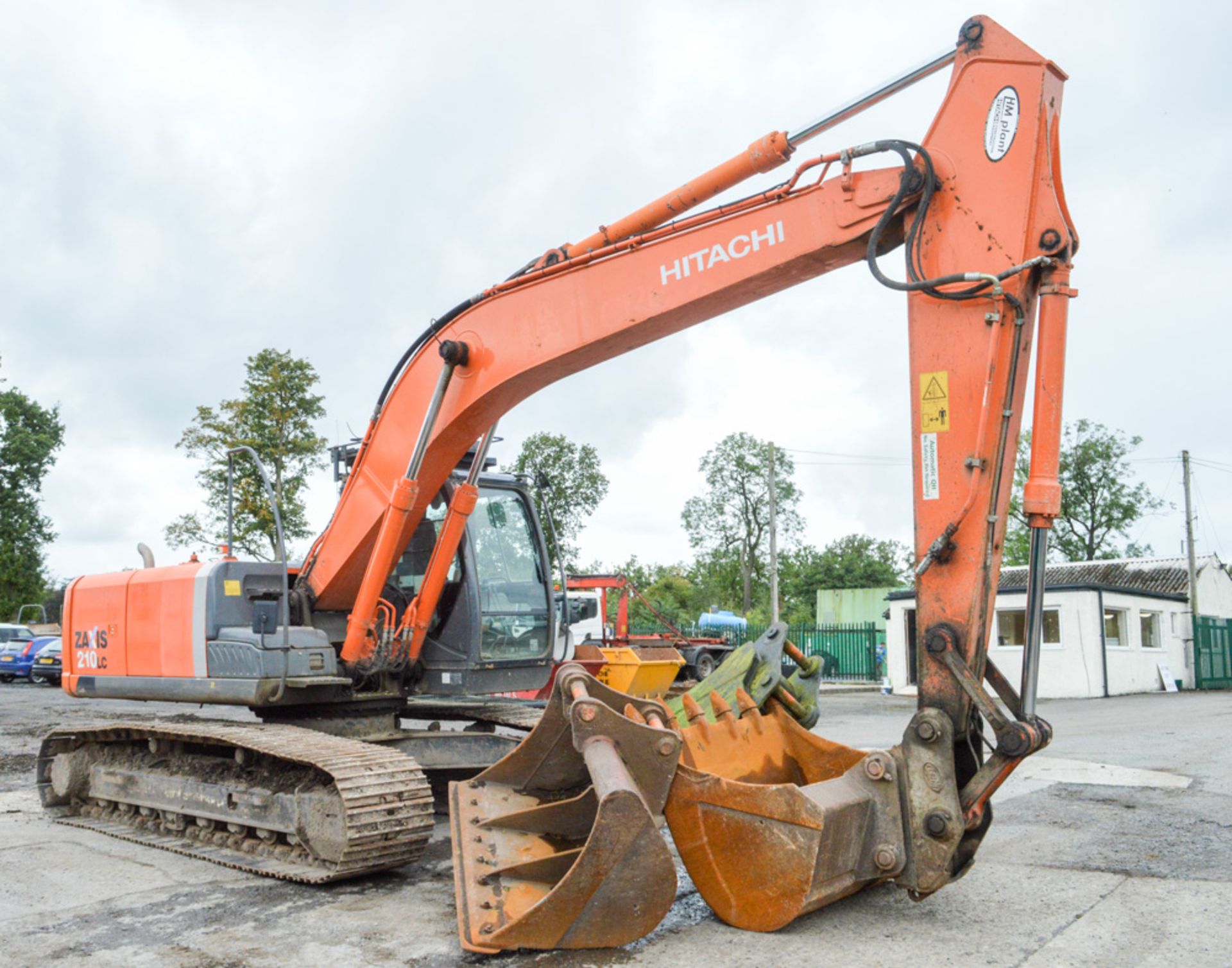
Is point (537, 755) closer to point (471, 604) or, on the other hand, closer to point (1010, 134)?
point (471, 604)

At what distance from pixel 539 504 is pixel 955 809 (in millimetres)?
4343

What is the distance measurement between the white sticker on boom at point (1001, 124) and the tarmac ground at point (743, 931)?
321 centimetres

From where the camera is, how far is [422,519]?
23.6 feet

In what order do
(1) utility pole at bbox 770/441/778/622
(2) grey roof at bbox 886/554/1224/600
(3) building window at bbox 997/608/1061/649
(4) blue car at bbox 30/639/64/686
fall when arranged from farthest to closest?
(2) grey roof at bbox 886/554/1224/600 < (1) utility pole at bbox 770/441/778/622 < (4) blue car at bbox 30/639/64/686 < (3) building window at bbox 997/608/1061/649

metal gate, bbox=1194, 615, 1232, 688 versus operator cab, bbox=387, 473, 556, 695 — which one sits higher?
operator cab, bbox=387, 473, 556, 695

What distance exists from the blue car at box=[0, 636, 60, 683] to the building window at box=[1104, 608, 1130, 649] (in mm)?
24077

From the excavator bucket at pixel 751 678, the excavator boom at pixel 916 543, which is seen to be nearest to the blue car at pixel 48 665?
the excavator bucket at pixel 751 678

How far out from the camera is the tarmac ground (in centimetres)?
406

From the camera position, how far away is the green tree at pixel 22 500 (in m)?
41.2

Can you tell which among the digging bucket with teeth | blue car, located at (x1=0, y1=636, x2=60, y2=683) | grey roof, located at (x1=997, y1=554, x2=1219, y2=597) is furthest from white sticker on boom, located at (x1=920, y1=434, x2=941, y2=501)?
grey roof, located at (x1=997, y1=554, x2=1219, y2=597)

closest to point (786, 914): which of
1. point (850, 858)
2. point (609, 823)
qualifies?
point (850, 858)

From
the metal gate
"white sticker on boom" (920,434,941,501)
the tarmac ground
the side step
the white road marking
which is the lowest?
the metal gate

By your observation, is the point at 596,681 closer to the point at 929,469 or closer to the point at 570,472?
the point at 929,469

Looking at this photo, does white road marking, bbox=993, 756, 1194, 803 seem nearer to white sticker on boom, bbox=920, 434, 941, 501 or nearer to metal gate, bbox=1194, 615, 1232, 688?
white sticker on boom, bbox=920, 434, 941, 501
